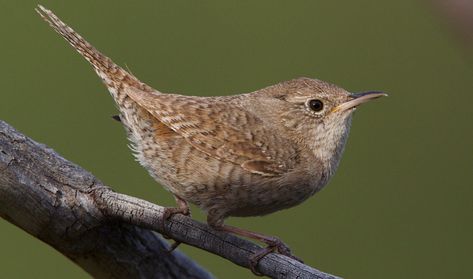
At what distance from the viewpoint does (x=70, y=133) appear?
5.02 m

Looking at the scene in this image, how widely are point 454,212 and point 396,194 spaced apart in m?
0.41

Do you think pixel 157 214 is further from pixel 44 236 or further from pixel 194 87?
pixel 194 87

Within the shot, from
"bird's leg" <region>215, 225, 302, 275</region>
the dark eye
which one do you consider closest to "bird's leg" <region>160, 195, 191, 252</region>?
"bird's leg" <region>215, 225, 302, 275</region>

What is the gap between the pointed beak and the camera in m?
3.54

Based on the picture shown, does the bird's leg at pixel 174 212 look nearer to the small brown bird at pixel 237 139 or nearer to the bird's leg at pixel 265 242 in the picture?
the small brown bird at pixel 237 139

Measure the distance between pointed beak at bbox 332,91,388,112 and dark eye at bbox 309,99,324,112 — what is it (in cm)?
7

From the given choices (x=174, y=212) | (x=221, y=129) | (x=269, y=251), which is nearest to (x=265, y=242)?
(x=269, y=251)

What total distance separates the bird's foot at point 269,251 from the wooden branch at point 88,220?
0.02 meters

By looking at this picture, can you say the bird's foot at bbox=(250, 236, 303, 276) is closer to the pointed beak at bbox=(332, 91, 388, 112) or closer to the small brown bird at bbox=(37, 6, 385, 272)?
the small brown bird at bbox=(37, 6, 385, 272)

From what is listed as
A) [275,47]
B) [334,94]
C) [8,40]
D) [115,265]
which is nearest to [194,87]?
[275,47]

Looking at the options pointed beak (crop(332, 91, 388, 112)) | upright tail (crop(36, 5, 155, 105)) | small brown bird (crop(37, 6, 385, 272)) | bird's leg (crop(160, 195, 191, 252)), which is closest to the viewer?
bird's leg (crop(160, 195, 191, 252))

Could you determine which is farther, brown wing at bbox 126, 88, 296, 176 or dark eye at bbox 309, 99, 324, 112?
dark eye at bbox 309, 99, 324, 112

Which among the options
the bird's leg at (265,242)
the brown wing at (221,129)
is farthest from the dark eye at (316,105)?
the bird's leg at (265,242)

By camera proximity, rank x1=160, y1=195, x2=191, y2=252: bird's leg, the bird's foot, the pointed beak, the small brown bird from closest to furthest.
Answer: the bird's foot, x1=160, y1=195, x2=191, y2=252: bird's leg, the small brown bird, the pointed beak
